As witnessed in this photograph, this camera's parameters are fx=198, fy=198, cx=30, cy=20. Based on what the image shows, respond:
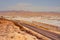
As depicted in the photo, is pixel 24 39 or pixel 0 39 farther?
pixel 24 39

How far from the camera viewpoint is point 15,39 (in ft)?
81.1

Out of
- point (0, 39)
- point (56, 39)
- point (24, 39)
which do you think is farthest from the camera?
point (56, 39)

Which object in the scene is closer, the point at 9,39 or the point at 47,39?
the point at 9,39

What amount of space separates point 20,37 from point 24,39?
0.59m

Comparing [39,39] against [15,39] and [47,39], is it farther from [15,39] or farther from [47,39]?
[15,39]

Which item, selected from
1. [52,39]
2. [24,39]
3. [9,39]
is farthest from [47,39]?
[9,39]

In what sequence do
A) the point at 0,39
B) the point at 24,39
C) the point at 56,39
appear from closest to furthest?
the point at 0,39
the point at 24,39
the point at 56,39

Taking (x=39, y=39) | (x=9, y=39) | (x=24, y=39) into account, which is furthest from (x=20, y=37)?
(x=39, y=39)

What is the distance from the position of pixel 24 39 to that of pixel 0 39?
3.79 metres

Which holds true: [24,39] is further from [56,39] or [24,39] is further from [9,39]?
[56,39]

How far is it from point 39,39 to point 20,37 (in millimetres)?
4799

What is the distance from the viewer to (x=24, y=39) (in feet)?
85.4

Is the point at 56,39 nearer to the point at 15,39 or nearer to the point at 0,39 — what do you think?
the point at 15,39

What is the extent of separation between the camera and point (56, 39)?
29328 millimetres
